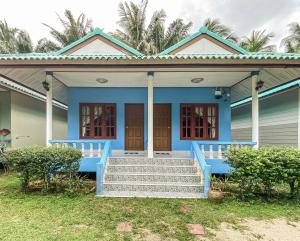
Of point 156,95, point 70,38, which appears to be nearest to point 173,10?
point 70,38

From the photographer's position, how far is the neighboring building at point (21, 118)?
8992mm

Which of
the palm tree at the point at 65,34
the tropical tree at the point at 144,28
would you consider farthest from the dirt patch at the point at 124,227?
the palm tree at the point at 65,34

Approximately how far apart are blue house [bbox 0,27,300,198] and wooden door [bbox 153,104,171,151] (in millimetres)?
39

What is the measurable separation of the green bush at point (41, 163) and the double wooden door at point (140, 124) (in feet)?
11.0

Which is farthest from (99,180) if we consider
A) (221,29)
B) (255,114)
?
(221,29)

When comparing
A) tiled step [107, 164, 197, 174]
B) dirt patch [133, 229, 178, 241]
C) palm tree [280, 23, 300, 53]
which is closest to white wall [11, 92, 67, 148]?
tiled step [107, 164, 197, 174]

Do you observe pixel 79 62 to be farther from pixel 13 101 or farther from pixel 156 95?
pixel 13 101

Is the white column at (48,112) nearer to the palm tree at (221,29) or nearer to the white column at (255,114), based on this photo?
the white column at (255,114)

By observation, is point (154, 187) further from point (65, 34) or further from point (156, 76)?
point (65, 34)

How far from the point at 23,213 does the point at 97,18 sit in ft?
68.5

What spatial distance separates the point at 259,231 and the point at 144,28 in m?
18.6

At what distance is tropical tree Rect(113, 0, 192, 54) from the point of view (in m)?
18.6

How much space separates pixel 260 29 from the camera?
18.8 metres

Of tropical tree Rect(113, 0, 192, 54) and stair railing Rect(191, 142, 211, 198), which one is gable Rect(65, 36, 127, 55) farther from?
tropical tree Rect(113, 0, 192, 54)
